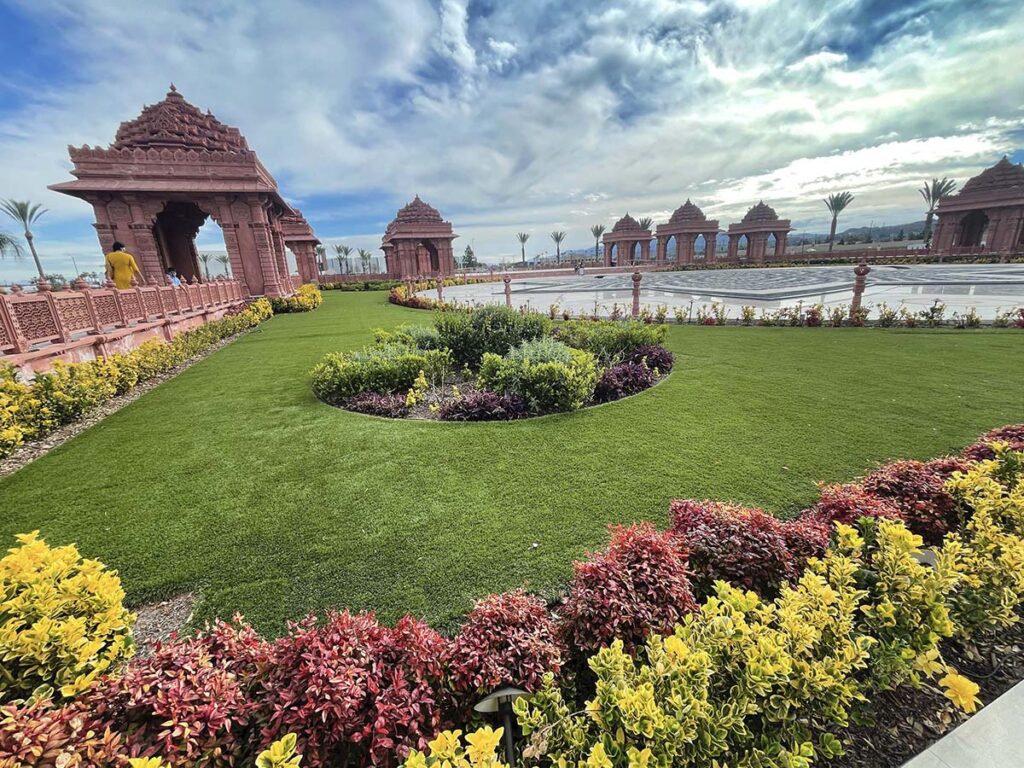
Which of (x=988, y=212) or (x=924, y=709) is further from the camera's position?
(x=988, y=212)

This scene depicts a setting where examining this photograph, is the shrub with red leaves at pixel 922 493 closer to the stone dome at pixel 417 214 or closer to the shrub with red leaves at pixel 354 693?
the shrub with red leaves at pixel 354 693

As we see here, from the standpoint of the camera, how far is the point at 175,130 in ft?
58.6

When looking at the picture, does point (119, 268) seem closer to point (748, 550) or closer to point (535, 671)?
point (535, 671)

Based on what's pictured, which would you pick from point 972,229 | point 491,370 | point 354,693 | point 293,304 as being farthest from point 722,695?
point 972,229

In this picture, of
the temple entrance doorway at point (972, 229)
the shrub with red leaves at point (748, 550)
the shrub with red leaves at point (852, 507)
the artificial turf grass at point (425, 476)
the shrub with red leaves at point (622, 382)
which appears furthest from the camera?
the temple entrance doorway at point (972, 229)

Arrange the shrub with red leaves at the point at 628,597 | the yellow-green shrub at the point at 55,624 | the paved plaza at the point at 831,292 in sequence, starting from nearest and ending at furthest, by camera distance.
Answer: the yellow-green shrub at the point at 55,624 < the shrub with red leaves at the point at 628,597 < the paved plaza at the point at 831,292

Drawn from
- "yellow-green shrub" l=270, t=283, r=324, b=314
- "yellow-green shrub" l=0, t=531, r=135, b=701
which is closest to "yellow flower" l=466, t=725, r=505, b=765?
"yellow-green shrub" l=0, t=531, r=135, b=701

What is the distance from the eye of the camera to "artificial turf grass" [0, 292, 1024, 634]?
118 inches

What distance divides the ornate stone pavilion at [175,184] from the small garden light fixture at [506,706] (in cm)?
2200

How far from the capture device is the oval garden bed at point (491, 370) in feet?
19.3

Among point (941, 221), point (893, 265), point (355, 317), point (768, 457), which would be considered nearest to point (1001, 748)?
point (768, 457)

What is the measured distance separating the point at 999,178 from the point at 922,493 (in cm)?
4372

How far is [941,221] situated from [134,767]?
49.4 meters

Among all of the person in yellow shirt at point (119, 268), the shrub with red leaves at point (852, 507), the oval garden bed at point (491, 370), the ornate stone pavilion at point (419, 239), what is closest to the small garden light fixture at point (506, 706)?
the shrub with red leaves at point (852, 507)
